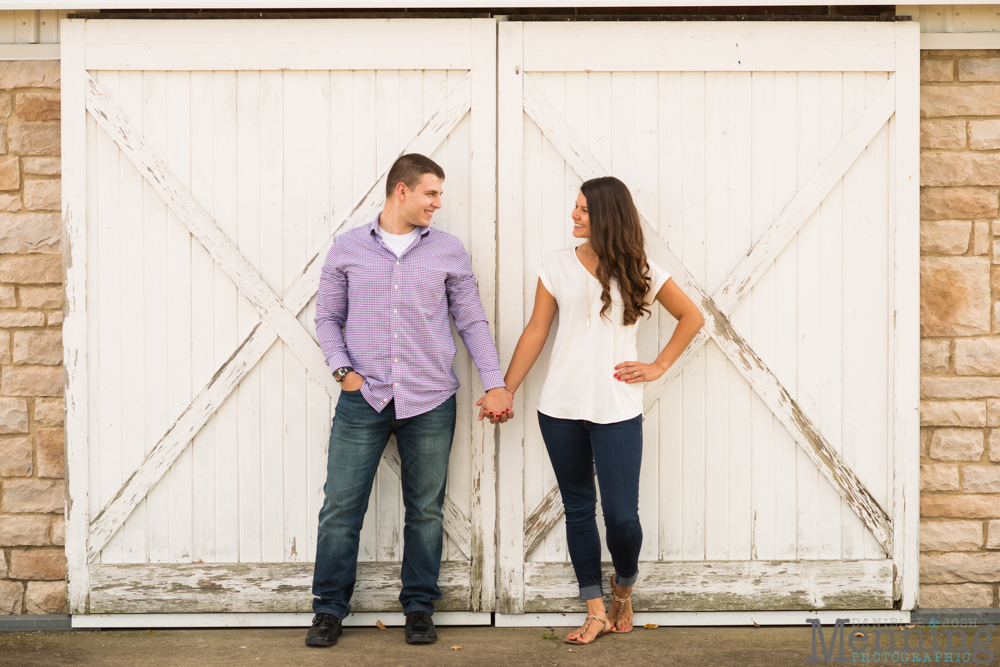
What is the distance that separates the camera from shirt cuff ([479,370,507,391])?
3393mm

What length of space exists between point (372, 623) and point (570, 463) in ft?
4.12

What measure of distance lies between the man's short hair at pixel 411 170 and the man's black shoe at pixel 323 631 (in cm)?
191

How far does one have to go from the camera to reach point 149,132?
3.62 metres

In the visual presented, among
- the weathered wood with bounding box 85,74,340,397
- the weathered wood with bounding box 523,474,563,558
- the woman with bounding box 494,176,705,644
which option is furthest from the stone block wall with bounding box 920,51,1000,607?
the weathered wood with bounding box 85,74,340,397

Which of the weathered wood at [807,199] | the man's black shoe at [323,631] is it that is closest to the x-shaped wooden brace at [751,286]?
the weathered wood at [807,199]

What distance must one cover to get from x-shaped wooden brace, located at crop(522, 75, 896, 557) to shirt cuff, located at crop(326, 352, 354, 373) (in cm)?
116

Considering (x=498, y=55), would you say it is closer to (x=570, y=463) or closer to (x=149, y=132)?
(x=149, y=132)

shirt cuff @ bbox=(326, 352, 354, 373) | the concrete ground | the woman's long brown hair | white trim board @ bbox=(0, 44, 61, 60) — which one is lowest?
the concrete ground

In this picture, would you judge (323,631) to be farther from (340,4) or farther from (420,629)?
(340,4)

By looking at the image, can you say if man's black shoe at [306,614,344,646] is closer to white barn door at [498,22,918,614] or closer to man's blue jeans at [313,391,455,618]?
man's blue jeans at [313,391,455,618]

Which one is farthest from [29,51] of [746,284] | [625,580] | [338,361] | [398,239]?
[625,580]

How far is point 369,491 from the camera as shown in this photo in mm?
3527

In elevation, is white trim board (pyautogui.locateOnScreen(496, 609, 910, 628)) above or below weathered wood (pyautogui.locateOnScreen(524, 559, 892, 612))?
below

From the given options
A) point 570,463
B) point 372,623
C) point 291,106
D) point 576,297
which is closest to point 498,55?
point 291,106
